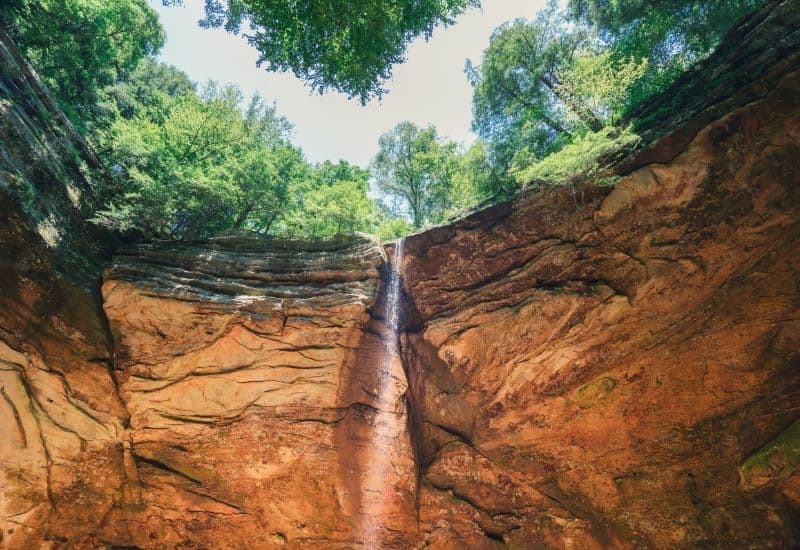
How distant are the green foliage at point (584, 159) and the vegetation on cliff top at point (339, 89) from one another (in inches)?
1.2

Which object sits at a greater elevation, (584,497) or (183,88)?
(183,88)

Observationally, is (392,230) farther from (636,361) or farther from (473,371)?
(636,361)

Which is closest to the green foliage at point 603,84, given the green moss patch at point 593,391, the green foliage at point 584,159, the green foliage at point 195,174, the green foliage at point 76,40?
the green foliage at point 584,159

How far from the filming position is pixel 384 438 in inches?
290

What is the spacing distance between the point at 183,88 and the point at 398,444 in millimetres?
24272

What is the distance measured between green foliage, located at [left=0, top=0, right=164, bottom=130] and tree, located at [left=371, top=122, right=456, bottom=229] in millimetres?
10644

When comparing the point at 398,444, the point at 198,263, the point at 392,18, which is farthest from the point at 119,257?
the point at 392,18

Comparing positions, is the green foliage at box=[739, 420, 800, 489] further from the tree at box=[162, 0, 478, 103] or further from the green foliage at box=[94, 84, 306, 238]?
the green foliage at box=[94, 84, 306, 238]

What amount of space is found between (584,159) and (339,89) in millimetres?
6305

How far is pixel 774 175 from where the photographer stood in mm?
6234

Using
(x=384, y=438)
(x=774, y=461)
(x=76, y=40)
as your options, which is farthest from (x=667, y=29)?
(x=76, y=40)

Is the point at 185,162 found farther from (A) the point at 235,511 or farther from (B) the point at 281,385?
(A) the point at 235,511

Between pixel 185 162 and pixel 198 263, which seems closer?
pixel 198 263

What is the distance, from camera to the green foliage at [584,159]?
23.4 feet
